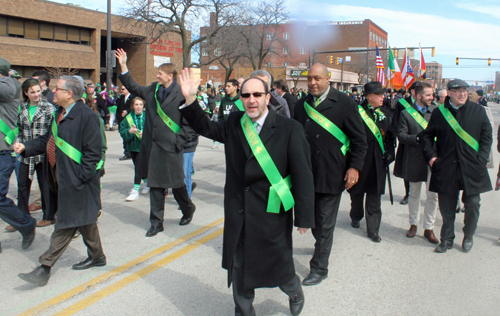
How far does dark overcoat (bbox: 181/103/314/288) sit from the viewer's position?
315 cm

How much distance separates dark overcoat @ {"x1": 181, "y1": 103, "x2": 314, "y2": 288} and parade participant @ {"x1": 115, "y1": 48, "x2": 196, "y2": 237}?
2392mm

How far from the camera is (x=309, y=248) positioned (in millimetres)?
5270

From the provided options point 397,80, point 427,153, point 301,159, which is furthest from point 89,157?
point 397,80

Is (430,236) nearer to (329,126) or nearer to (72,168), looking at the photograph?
(329,126)

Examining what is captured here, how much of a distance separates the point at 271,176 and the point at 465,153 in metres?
2.93

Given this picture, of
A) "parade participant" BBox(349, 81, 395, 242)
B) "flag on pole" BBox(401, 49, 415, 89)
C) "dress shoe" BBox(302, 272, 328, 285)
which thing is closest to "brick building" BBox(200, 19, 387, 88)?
"flag on pole" BBox(401, 49, 415, 89)

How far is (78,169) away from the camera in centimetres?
410

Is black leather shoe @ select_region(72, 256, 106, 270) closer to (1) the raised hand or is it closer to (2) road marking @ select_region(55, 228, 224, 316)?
(2) road marking @ select_region(55, 228, 224, 316)

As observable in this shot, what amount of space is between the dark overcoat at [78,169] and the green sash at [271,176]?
175cm

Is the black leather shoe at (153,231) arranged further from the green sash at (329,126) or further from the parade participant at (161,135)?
the green sash at (329,126)

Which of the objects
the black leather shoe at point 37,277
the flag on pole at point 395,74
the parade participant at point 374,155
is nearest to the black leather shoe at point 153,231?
the black leather shoe at point 37,277

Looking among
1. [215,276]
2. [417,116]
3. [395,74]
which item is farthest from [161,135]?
[395,74]

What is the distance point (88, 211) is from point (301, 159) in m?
2.19

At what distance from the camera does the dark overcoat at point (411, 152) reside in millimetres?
5836
